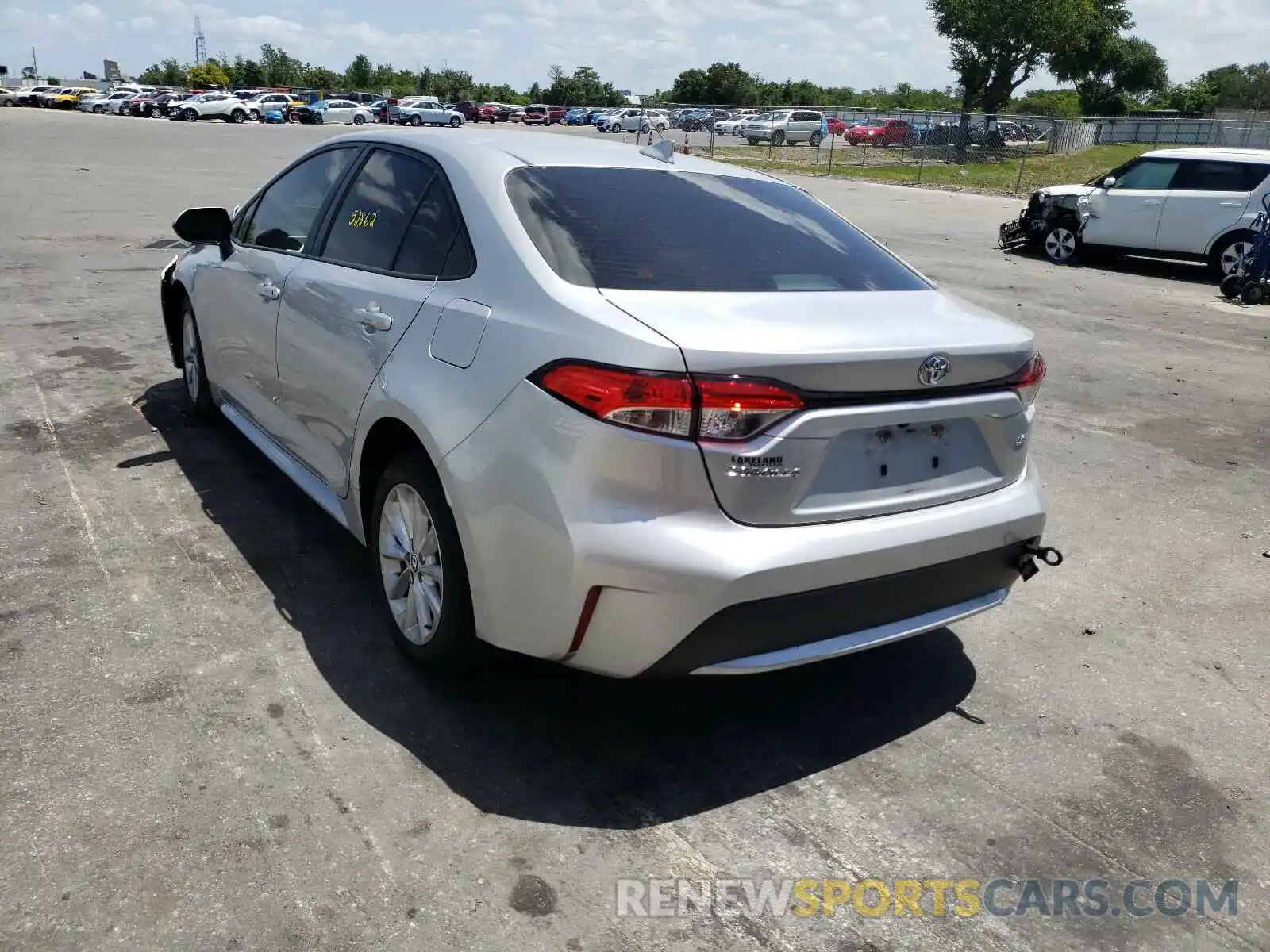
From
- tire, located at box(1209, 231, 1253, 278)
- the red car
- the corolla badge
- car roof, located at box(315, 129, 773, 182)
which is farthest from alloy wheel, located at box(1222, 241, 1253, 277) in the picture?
the red car

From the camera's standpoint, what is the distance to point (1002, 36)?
61562 millimetres

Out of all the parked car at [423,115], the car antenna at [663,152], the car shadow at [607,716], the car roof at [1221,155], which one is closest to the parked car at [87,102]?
the parked car at [423,115]

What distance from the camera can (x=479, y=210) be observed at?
3.33 metres

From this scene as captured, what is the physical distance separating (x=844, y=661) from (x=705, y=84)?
111 m

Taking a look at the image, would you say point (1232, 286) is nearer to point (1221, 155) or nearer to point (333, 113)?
point (1221, 155)

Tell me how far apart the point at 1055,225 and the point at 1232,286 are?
3.37 metres

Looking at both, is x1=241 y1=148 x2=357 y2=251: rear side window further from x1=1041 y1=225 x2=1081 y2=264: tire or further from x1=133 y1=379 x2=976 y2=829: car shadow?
x1=1041 y1=225 x2=1081 y2=264: tire

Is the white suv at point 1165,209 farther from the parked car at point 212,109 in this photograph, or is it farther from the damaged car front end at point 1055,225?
the parked car at point 212,109

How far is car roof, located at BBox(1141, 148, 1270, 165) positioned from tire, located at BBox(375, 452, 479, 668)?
14.9 m

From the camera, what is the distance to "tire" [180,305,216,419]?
5.72 metres

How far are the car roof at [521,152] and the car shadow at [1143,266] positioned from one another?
13.2 metres

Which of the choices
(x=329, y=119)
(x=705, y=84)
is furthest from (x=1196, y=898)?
(x=705, y=84)

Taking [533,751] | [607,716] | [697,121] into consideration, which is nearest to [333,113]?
[697,121]

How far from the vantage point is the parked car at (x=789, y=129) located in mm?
50219
